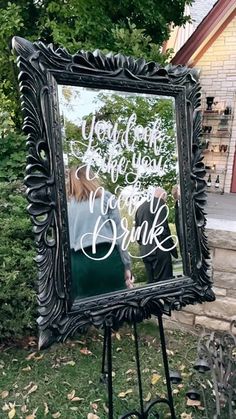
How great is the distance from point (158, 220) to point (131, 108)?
440mm

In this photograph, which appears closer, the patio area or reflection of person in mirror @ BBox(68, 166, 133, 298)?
reflection of person in mirror @ BBox(68, 166, 133, 298)

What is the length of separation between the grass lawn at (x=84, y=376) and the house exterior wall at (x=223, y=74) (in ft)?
17.2

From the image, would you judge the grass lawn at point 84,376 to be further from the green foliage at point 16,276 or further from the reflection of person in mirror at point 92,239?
the reflection of person in mirror at point 92,239

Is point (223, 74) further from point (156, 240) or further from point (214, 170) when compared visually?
point (156, 240)

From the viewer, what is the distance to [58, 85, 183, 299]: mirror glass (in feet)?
4.65

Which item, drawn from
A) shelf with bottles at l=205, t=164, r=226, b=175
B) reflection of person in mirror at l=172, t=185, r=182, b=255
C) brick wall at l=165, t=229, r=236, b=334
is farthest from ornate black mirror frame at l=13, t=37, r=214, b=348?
shelf with bottles at l=205, t=164, r=226, b=175

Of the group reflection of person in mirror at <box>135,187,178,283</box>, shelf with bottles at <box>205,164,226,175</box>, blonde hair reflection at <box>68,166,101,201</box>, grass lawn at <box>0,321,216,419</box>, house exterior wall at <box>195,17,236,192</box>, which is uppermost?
house exterior wall at <box>195,17,236,192</box>

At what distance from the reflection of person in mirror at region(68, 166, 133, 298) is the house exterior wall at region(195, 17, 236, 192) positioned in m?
6.53

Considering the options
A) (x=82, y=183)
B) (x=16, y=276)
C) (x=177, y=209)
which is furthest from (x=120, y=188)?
(x=16, y=276)

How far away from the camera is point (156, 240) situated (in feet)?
5.32

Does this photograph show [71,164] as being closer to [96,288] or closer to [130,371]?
[96,288]

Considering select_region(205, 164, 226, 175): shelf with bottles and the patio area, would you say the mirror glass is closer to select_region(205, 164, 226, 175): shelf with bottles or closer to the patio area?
the patio area

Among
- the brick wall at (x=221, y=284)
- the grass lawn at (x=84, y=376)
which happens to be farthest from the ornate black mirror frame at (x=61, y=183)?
the brick wall at (x=221, y=284)

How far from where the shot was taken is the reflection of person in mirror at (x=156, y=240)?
159 centimetres
